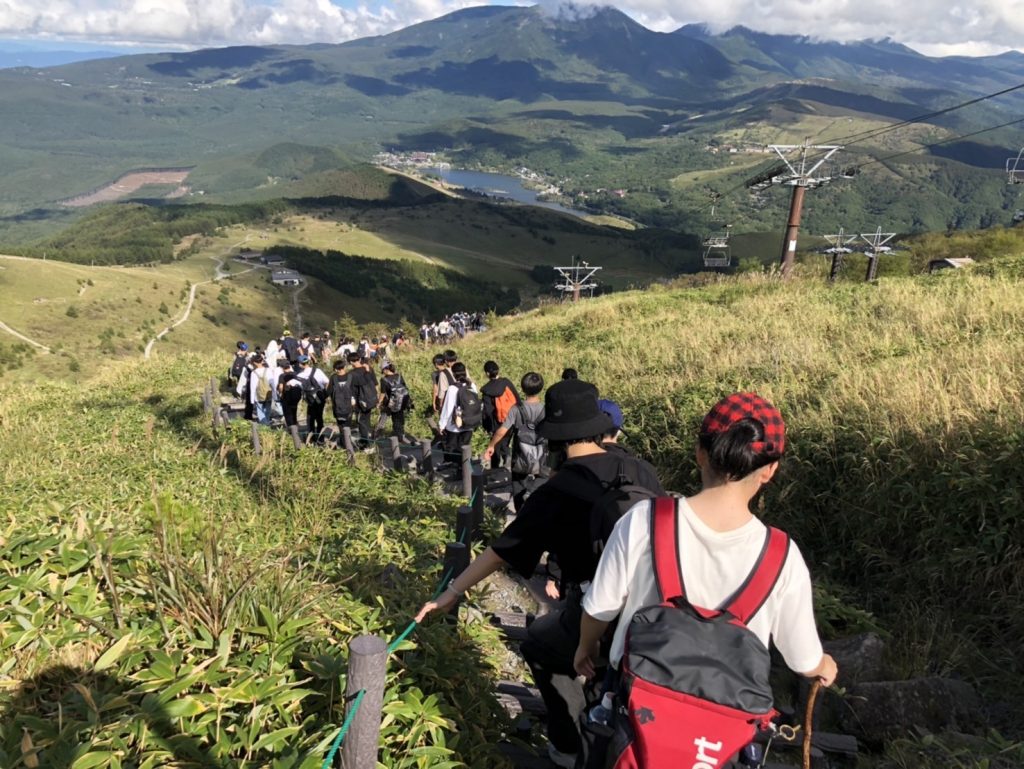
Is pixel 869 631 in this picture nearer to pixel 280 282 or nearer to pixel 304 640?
pixel 304 640

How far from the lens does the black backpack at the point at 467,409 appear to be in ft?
26.6

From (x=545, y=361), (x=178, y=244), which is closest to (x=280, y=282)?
(x=178, y=244)

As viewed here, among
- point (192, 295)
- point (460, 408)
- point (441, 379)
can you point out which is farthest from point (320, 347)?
point (192, 295)

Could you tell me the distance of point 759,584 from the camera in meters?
1.81

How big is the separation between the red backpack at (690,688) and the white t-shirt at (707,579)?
12cm

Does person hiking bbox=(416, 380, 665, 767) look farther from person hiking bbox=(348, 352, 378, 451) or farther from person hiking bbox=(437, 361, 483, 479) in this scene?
person hiking bbox=(348, 352, 378, 451)

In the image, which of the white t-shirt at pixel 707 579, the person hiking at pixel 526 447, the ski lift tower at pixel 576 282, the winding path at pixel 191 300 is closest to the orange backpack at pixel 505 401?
the person hiking at pixel 526 447

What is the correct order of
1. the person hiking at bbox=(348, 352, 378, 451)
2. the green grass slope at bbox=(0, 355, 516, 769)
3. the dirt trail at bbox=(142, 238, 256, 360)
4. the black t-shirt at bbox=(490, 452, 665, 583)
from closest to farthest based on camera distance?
the green grass slope at bbox=(0, 355, 516, 769) → the black t-shirt at bbox=(490, 452, 665, 583) → the person hiking at bbox=(348, 352, 378, 451) → the dirt trail at bbox=(142, 238, 256, 360)

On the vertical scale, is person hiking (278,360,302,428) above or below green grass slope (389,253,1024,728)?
below

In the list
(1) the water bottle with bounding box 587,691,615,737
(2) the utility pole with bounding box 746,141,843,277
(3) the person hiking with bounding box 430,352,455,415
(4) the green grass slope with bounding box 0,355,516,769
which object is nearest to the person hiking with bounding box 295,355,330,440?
(3) the person hiking with bounding box 430,352,455,415

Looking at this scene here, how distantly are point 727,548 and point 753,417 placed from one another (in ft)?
1.35

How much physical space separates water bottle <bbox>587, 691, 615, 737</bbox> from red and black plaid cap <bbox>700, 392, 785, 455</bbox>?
96 centimetres

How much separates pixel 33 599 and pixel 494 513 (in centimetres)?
444

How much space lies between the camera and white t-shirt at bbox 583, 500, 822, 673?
5.95ft
